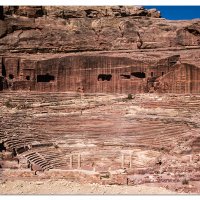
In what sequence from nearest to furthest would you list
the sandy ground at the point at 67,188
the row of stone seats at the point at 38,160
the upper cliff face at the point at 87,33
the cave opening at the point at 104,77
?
the sandy ground at the point at 67,188
the row of stone seats at the point at 38,160
the cave opening at the point at 104,77
the upper cliff face at the point at 87,33

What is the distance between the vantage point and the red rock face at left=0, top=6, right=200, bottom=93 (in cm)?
2473

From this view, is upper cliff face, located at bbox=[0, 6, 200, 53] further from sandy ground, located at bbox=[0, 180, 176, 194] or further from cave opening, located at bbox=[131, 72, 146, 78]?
sandy ground, located at bbox=[0, 180, 176, 194]

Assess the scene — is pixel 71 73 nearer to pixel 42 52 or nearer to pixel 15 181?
pixel 42 52

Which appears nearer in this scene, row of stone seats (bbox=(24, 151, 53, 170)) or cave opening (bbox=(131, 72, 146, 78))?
row of stone seats (bbox=(24, 151, 53, 170))

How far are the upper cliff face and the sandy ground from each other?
51.5 ft

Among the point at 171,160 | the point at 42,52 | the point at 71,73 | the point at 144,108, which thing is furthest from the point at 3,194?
the point at 42,52

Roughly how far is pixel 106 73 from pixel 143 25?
224 inches

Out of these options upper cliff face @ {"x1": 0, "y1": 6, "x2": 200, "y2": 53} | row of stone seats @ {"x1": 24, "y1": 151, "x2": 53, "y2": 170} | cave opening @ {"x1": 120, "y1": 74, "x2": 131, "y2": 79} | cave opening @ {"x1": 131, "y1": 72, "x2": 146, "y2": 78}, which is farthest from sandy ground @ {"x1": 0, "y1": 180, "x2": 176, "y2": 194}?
upper cliff face @ {"x1": 0, "y1": 6, "x2": 200, "y2": 53}

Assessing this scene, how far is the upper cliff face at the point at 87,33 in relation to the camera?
2802 cm

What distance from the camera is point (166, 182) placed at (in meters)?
13.2

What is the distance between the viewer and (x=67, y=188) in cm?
1292

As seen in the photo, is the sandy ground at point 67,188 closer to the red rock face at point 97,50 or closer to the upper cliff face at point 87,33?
the red rock face at point 97,50

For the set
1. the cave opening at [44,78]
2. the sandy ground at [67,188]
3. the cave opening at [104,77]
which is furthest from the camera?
the cave opening at [44,78]

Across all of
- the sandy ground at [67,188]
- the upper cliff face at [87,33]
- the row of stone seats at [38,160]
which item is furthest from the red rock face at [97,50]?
the sandy ground at [67,188]
